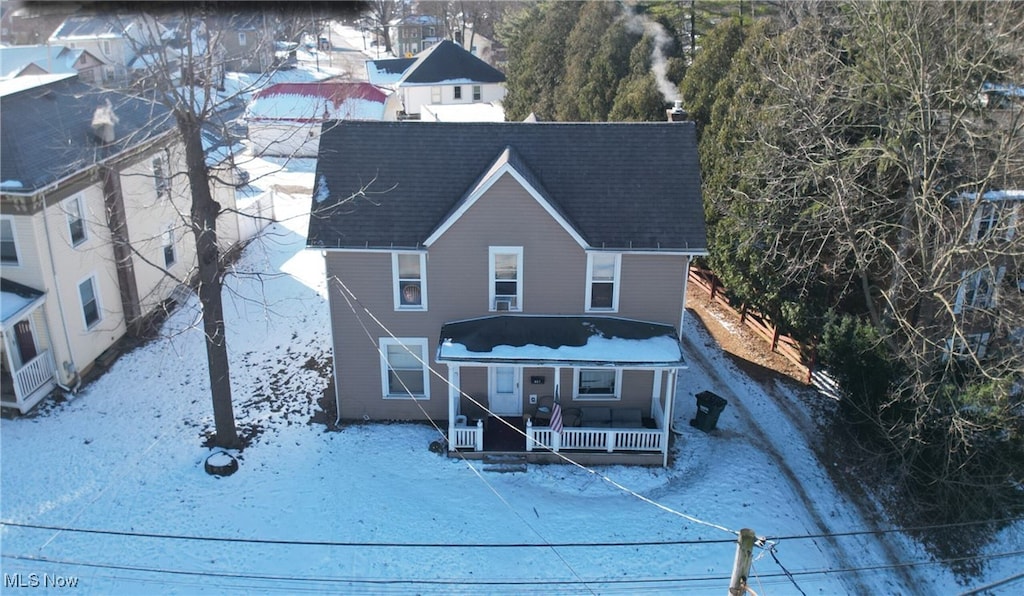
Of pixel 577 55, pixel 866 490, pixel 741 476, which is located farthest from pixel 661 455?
pixel 577 55

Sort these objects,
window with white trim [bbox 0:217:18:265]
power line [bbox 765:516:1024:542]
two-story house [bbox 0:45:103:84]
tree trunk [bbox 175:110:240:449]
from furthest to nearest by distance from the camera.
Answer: two-story house [bbox 0:45:103:84] → window with white trim [bbox 0:217:18:265] → power line [bbox 765:516:1024:542] → tree trunk [bbox 175:110:240:449]

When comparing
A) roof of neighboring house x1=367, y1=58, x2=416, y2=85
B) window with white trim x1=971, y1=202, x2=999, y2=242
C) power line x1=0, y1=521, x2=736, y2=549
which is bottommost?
power line x1=0, y1=521, x2=736, y2=549

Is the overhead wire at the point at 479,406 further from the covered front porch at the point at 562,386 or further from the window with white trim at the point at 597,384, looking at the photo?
the window with white trim at the point at 597,384

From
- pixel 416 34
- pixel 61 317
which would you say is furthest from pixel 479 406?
pixel 416 34

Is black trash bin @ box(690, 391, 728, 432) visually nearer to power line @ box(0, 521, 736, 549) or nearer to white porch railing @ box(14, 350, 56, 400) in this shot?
power line @ box(0, 521, 736, 549)

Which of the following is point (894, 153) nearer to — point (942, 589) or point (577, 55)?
point (942, 589)

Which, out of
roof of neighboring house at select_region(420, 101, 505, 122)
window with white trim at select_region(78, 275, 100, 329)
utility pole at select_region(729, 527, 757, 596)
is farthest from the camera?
roof of neighboring house at select_region(420, 101, 505, 122)

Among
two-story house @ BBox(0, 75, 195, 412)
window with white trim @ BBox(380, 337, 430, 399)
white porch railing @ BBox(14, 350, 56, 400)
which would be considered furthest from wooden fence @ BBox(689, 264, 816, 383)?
white porch railing @ BBox(14, 350, 56, 400)
